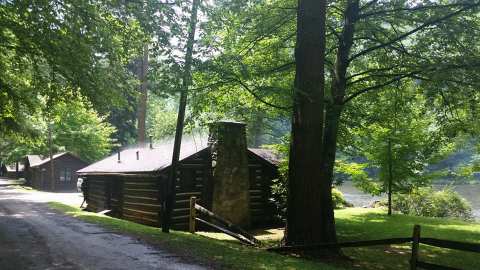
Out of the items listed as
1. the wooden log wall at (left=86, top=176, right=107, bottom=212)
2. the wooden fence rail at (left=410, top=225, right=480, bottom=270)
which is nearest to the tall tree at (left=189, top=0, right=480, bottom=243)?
the wooden fence rail at (left=410, top=225, right=480, bottom=270)

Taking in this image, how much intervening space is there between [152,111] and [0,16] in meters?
67.1

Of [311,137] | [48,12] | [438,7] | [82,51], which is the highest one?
[438,7]

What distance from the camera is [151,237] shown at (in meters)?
13.6

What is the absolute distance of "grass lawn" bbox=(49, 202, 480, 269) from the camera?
34.3ft

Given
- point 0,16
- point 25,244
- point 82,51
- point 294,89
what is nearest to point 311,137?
point 294,89

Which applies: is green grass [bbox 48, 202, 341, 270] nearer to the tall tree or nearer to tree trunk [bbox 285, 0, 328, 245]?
tree trunk [bbox 285, 0, 328, 245]

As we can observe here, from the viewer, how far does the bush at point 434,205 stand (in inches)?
1113

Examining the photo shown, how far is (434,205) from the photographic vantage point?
28.6 metres

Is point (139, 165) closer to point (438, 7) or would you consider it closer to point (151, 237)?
point (151, 237)

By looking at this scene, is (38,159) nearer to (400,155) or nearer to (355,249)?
(400,155)

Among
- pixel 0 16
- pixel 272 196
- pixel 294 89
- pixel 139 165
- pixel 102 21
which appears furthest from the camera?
pixel 272 196

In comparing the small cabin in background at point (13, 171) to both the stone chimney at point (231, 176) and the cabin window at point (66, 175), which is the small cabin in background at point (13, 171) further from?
the stone chimney at point (231, 176)

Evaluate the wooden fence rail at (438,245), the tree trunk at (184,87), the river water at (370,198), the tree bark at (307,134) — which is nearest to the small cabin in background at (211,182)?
the tree trunk at (184,87)

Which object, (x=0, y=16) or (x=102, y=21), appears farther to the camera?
(x=102, y=21)
